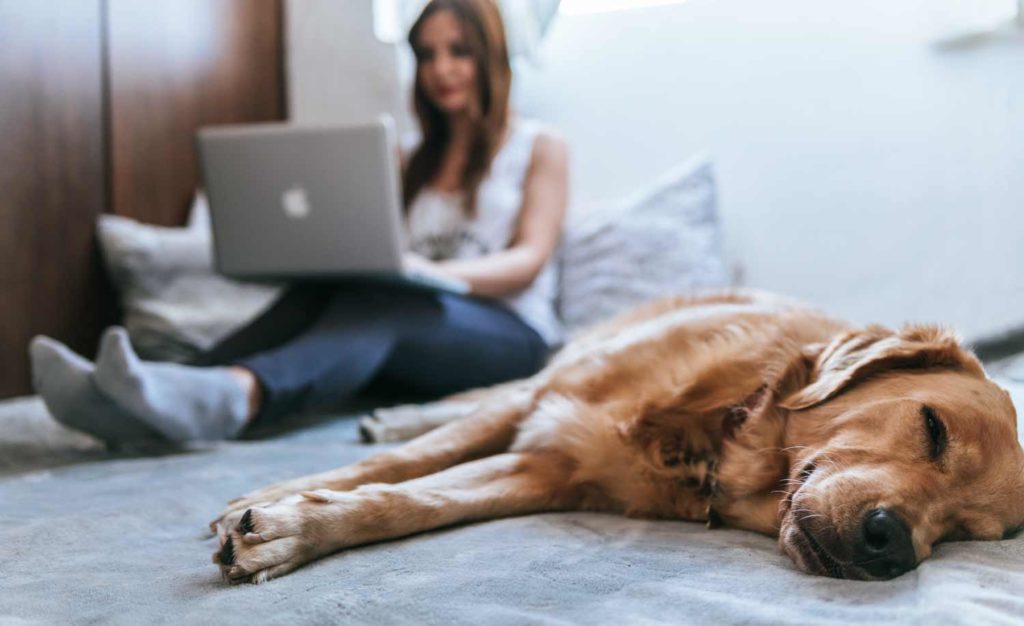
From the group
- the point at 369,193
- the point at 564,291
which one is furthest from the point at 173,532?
the point at 564,291

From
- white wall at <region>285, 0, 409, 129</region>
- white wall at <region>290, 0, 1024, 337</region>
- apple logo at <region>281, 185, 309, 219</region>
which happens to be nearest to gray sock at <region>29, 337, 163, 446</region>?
apple logo at <region>281, 185, 309, 219</region>

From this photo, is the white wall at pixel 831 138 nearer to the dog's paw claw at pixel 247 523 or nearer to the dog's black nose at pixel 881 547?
the dog's black nose at pixel 881 547

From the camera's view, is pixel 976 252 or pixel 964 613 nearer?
pixel 964 613

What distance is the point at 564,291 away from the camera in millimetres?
2977

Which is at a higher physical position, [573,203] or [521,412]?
[573,203]

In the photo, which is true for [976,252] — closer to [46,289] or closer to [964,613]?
[964,613]

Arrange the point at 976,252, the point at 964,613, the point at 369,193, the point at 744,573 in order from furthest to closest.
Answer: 1. the point at 976,252
2. the point at 369,193
3. the point at 744,573
4. the point at 964,613

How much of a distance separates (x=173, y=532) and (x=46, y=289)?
1.85m

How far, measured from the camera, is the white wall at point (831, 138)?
2557 millimetres

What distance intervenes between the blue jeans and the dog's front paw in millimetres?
918

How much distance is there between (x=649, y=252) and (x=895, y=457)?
1700 millimetres

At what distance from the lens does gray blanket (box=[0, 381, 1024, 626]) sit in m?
0.97

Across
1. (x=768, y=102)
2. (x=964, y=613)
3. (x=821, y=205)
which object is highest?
(x=768, y=102)

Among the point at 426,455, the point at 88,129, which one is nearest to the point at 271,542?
the point at 426,455
